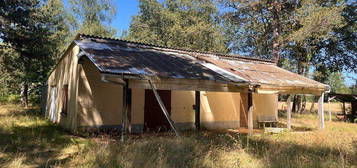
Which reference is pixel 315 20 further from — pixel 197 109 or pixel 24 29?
pixel 24 29

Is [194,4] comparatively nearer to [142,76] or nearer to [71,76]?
[71,76]

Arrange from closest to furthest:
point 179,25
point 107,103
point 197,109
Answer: point 107,103 → point 197,109 → point 179,25

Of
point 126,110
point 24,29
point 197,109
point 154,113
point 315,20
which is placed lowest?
point 154,113

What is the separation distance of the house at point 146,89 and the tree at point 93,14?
1643 cm

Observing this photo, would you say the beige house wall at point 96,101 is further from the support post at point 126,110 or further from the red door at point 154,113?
the support post at point 126,110

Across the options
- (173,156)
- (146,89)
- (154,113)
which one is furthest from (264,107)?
(173,156)

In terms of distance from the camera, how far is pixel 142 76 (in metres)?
6.58

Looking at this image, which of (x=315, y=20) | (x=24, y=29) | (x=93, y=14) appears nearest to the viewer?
(x=24, y=29)

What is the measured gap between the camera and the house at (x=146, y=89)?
23.0 feet

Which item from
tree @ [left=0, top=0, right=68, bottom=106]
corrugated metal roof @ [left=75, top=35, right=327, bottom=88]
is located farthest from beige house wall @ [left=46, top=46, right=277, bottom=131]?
tree @ [left=0, top=0, right=68, bottom=106]

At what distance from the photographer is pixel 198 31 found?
24.9 m

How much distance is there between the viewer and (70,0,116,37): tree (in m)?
28.1

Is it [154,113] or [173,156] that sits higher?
[154,113]

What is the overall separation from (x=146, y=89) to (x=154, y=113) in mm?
1023
